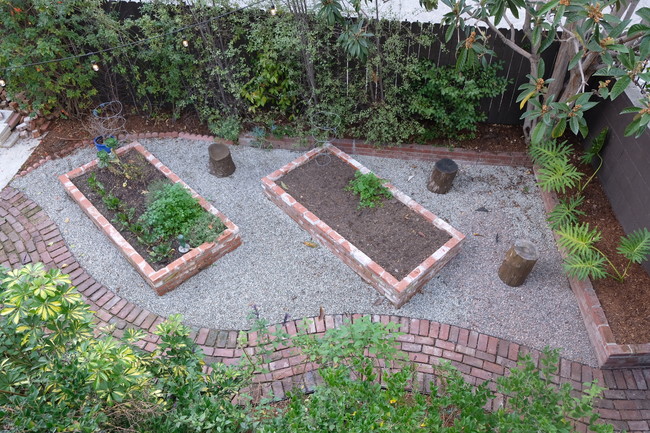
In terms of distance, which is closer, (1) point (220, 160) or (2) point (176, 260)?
(2) point (176, 260)

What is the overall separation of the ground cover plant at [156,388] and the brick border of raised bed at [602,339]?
1.49 m

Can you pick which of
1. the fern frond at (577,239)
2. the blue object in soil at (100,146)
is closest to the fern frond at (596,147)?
the fern frond at (577,239)

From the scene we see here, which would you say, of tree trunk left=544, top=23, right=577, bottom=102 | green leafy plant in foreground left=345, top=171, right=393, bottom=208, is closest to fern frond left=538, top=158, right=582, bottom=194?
tree trunk left=544, top=23, right=577, bottom=102

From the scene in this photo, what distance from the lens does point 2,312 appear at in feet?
6.59

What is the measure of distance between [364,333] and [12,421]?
2.04m

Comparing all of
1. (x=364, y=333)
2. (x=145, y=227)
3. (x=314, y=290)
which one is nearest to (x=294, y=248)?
(x=314, y=290)

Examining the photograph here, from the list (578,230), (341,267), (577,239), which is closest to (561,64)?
(578,230)

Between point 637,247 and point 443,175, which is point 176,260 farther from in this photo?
point 637,247

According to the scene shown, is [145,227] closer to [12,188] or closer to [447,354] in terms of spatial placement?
[12,188]

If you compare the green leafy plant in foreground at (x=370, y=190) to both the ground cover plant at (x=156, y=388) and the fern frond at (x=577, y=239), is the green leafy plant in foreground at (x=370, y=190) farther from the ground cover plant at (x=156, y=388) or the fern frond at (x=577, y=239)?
the ground cover plant at (x=156, y=388)

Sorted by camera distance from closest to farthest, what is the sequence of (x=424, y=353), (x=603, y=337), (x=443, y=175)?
(x=603, y=337), (x=424, y=353), (x=443, y=175)

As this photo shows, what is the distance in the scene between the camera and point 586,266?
14.3ft

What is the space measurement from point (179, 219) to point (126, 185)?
1.14 meters

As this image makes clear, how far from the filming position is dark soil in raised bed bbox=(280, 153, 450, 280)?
490cm
